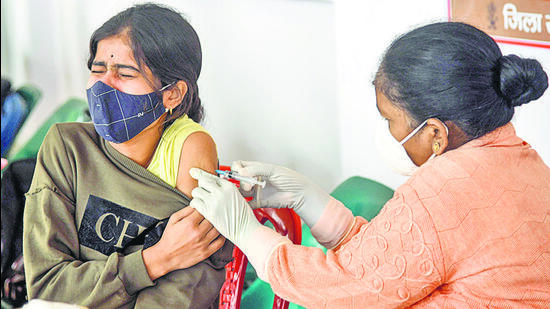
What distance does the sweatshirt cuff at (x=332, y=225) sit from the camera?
1.53 metres

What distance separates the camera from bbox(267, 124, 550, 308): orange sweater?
48.1 inches

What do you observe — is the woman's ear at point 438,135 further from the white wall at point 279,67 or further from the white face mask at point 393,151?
the white wall at point 279,67

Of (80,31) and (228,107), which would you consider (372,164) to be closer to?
(228,107)

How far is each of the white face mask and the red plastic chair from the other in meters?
0.32

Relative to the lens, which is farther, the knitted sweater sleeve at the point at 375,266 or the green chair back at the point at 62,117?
the green chair back at the point at 62,117

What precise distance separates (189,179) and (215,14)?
46cm

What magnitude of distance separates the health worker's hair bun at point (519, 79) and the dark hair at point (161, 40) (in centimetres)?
73

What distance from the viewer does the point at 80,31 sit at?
1426mm

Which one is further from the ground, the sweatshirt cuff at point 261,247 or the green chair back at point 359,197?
the sweatshirt cuff at point 261,247

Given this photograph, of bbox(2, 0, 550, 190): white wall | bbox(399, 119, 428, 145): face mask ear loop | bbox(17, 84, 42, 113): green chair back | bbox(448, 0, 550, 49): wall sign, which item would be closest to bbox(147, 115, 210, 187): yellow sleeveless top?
bbox(2, 0, 550, 190): white wall

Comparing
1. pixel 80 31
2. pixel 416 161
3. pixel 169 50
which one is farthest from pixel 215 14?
pixel 416 161

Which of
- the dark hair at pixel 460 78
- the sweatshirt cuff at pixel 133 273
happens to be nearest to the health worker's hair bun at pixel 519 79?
the dark hair at pixel 460 78

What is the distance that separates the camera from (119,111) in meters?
1.23

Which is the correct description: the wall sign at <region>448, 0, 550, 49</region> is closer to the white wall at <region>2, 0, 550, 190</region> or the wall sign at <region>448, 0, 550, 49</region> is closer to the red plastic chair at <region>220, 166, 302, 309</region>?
the white wall at <region>2, 0, 550, 190</region>
